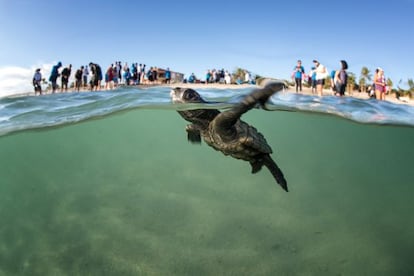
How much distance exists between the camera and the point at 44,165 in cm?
2411

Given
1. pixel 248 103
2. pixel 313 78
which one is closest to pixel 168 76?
pixel 313 78

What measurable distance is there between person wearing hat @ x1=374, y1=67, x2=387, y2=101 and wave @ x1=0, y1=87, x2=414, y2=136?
1.36 ft

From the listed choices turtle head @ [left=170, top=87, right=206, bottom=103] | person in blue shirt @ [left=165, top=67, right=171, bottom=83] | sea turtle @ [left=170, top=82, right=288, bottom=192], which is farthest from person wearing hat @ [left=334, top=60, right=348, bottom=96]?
person in blue shirt @ [left=165, top=67, right=171, bottom=83]

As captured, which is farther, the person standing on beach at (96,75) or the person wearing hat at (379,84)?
the person standing on beach at (96,75)

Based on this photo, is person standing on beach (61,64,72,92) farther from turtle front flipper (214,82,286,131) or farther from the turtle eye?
turtle front flipper (214,82,286,131)

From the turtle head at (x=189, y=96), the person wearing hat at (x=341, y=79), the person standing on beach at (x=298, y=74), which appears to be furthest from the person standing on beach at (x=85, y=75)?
the person wearing hat at (x=341, y=79)

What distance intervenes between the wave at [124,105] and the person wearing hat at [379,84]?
42 centimetres

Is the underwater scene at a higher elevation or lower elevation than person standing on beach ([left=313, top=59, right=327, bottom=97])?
lower

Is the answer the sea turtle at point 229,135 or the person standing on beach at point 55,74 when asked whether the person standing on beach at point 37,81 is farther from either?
the sea turtle at point 229,135

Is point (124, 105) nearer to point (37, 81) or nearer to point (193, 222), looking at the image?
point (37, 81)

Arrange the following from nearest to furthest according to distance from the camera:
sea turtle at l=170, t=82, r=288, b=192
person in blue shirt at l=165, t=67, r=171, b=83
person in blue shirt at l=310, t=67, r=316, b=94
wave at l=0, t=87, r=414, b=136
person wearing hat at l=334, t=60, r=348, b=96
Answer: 1. sea turtle at l=170, t=82, r=288, b=192
2. person wearing hat at l=334, t=60, r=348, b=96
3. person in blue shirt at l=310, t=67, r=316, b=94
4. wave at l=0, t=87, r=414, b=136
5. person in blue shirt at l=165, t=67, r=171, b=83

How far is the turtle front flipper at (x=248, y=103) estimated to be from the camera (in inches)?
186

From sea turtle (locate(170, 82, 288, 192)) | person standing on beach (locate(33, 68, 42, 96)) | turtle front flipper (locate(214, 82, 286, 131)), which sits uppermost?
person standing on beach (locate(33, 68, 42, 96))

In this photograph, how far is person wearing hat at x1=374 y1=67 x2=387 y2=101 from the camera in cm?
1059
